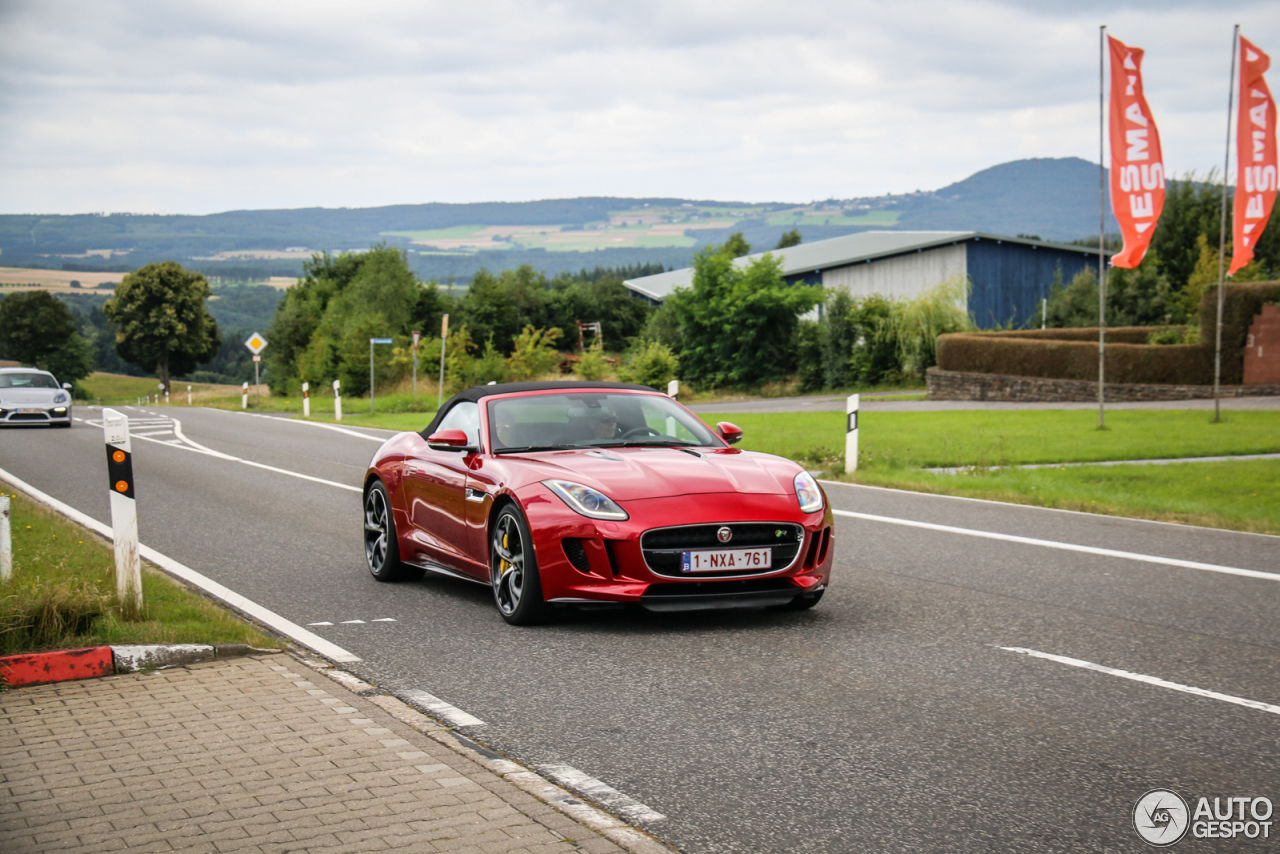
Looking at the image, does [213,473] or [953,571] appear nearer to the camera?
[953,571]

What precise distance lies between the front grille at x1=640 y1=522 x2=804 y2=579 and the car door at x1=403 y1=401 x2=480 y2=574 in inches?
63.4

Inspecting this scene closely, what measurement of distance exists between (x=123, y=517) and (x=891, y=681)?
4.17 metres

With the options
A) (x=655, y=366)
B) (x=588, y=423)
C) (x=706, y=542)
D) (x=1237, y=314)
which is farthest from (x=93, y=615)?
(x=655, y=366)

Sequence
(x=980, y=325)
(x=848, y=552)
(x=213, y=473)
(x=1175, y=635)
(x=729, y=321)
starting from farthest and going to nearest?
(x=980, y=325) < (x=729, y=321) < (x=213, y=473) < (x=848, y=552) < (x=1175, y=635)

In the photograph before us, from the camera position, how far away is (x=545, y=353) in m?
48.7

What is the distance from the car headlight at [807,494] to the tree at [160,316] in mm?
100522

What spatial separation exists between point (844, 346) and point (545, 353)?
1177cm

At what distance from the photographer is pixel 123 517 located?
6.68m

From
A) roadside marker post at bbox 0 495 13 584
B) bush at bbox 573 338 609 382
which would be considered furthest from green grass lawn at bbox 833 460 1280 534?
bush at bbox 573 338 609 382

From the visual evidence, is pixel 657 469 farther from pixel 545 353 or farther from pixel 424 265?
pixel 424 265

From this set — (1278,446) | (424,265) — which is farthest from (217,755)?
(424,265)

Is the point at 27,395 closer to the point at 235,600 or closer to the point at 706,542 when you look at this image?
the point at 235,600

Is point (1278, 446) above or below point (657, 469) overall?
below

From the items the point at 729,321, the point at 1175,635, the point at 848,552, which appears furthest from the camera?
the point at 729,321
